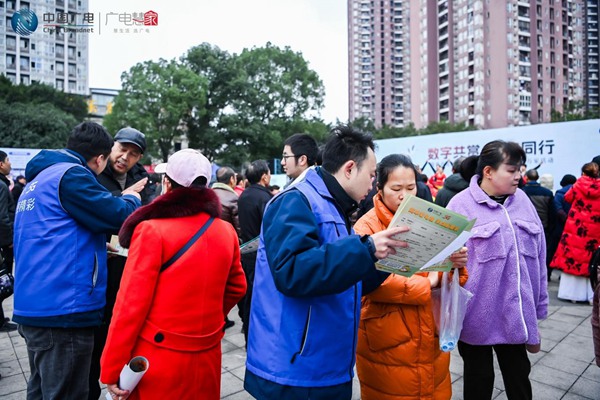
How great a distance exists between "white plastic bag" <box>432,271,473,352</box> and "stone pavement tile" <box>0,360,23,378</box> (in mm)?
3617

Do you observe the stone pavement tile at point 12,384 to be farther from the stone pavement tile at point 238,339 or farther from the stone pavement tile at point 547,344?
the stone pavement tile at point 547,344

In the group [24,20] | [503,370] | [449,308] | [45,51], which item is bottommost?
[503,370]

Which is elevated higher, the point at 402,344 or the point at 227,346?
the point at 402,344

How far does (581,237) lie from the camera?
5984 millimetres

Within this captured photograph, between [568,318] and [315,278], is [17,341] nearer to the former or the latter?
[315,278]

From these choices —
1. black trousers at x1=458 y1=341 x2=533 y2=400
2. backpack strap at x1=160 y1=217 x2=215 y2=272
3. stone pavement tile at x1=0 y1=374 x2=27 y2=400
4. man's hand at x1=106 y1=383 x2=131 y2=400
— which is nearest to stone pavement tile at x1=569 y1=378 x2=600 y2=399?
black trousers at x1=458 y1=341 x2=533 y2=400

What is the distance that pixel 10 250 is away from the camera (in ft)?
20.6

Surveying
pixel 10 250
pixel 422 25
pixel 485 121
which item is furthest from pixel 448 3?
pixel 10 250

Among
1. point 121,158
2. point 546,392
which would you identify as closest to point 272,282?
point 121,158

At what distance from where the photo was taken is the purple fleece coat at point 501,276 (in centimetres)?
248

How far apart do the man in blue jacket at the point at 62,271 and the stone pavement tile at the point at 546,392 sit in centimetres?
322

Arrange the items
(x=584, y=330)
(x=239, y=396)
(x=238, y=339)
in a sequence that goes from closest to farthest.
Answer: (x=239, y=396) → (x=238, y=339) → (x=584, y=330)

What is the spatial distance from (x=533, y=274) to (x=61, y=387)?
8.89 feet

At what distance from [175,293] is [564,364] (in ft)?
12.3
